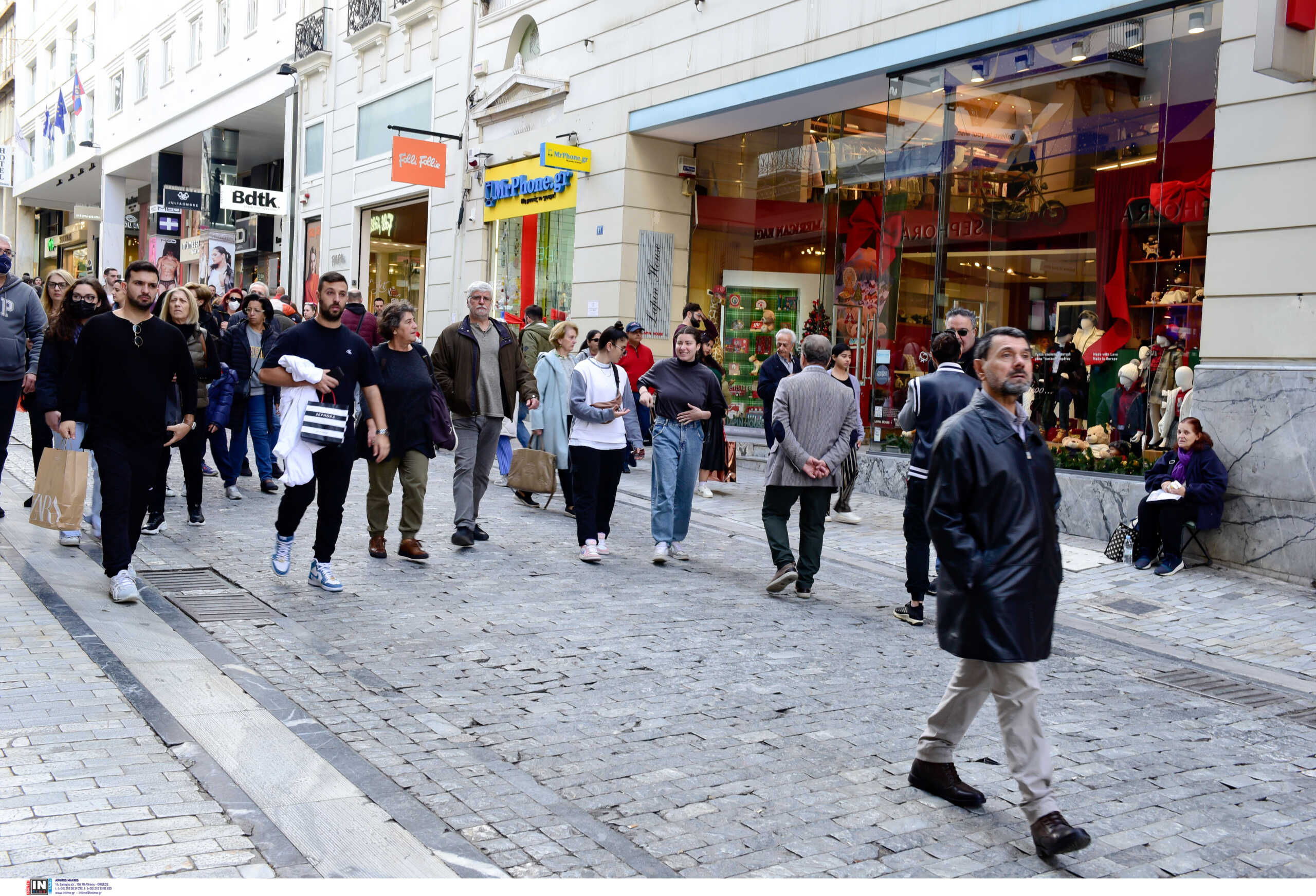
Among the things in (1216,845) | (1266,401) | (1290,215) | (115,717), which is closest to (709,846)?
(1216,845)

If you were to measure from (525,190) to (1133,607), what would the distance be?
14.5m

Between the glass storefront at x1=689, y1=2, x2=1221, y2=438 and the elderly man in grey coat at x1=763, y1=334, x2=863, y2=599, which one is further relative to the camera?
the glass storefront at x1=689, y1=2, x2=1221, y2=438

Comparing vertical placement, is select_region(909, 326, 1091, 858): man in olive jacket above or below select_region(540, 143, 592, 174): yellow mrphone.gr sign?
below

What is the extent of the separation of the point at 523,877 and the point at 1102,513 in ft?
27.1

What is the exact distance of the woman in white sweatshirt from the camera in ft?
28.9

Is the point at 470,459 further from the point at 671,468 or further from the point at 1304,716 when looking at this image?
the point at 1304,716

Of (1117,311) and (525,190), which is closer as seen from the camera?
(1117,311)

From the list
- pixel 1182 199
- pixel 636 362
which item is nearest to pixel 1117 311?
pixel 1182 199

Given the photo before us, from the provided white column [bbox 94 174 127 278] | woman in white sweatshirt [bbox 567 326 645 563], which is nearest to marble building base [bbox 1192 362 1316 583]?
woman in white sweatshirt [bbox 567 326 645 563]

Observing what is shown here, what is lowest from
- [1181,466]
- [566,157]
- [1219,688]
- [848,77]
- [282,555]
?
[1219,688]

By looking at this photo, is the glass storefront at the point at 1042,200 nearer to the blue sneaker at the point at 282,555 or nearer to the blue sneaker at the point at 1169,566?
the blue sneaker at the point at 1169,566

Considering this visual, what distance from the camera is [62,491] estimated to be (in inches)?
269

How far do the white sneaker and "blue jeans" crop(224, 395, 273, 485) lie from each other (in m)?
4.52

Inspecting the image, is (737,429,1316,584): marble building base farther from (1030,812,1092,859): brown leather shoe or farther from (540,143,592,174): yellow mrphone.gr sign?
(540,143,592,174): yellow mrphone.gr sign
